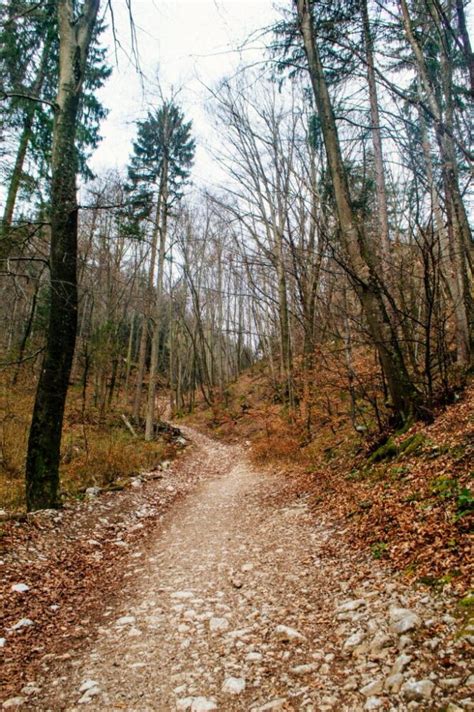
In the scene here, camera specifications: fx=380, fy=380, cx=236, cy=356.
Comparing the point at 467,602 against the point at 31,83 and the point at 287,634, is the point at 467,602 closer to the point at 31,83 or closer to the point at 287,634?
the point at 287,634

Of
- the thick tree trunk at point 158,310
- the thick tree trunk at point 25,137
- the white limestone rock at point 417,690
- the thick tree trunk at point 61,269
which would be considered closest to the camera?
the white limestone rock at point 417,690

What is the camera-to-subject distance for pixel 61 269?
573 centimetres

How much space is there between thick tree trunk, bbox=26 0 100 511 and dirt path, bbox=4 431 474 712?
7.00ft

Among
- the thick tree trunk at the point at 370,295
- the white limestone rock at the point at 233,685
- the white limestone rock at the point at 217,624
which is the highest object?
the thick tree trunk at the point at 370,295

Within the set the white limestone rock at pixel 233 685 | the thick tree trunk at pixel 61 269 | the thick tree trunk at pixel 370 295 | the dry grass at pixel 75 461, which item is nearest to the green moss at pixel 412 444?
the thick tree trunk at pixel 370 295

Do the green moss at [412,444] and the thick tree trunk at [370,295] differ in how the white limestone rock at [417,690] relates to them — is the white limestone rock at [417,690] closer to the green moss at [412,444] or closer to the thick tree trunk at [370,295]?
the green moss at [412,444]

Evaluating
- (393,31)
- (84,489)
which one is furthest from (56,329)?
(393,31)

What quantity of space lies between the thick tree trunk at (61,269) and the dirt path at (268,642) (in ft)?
7.00

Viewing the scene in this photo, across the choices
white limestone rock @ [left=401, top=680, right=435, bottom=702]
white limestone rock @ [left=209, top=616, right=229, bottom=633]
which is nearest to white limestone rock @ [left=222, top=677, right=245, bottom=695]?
white limestone rock @ [left=209, top=616, right=229, bottom=633]

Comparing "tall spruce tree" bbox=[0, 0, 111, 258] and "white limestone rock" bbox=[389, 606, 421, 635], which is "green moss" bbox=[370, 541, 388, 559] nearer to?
"white limestone rock" bbox=[389, 606, 421, 635]

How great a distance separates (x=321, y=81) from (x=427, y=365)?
5.26 m

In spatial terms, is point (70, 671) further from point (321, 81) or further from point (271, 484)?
point (321, 81)

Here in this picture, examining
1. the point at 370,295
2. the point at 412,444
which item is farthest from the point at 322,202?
the point at 412,444

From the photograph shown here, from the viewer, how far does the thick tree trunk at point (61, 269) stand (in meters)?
5.44
